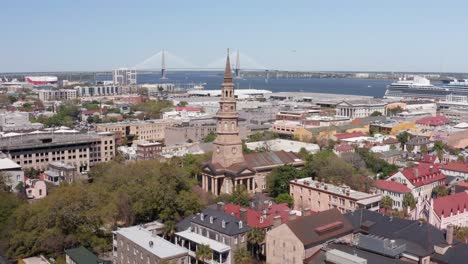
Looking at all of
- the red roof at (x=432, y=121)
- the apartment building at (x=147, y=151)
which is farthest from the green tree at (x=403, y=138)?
the apartment building at (x=147, y=151)

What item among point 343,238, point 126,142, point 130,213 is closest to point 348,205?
point 343,238

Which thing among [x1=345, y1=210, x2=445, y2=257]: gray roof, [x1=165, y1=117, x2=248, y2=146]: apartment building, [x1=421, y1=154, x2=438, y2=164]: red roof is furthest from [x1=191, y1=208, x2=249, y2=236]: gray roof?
[x1=165, y1=117, x2=248, y2=146]: apartment building

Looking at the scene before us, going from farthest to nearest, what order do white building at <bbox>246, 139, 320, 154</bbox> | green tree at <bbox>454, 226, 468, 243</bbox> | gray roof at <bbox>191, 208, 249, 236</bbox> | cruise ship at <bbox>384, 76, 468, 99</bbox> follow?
cruise ship at <bbox>384, 76, 468, 99</bbox>
white building at <bbox>246, 139, 320, 154</bbox>
green tree at <bbox>454, 226, 468, 243</bbox>
gray roof at <bbox>191, 208, 249, 236</bbox>

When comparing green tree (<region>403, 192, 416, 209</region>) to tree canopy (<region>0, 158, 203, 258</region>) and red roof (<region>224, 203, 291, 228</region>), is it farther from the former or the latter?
tree canopy (<region>0, 158, 203, 258</region>)

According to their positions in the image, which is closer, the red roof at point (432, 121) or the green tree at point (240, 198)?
the green tree at point (240, 198)

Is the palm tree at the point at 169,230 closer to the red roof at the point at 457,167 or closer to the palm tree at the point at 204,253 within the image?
the palm tree at the point at 204,253
